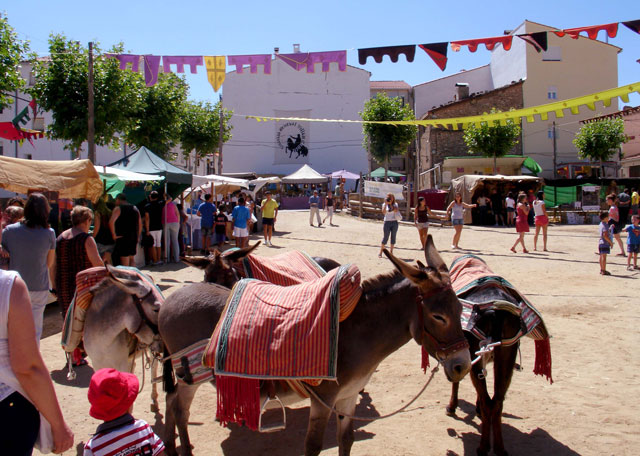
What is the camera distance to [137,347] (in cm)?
397

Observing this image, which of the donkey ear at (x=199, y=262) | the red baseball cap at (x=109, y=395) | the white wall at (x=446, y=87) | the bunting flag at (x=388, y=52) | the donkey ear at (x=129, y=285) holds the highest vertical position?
the white wall at (x=446, y=87)

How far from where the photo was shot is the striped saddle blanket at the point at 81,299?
3.82 m

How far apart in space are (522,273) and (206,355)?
1011 centimetres

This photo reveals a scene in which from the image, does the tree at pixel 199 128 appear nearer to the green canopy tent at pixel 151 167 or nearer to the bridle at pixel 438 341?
the green canopy tent at pixel 151 167

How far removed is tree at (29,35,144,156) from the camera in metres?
13.2

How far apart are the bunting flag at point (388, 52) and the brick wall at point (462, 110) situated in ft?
82.9

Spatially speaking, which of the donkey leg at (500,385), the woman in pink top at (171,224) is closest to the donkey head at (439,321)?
the donkey leg at (500,385)

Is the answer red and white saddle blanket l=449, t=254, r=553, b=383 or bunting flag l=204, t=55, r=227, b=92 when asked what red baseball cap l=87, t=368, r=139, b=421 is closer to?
red and white saddle blanket l=449, t=254, r=553, b=383

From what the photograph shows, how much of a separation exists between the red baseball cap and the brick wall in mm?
34611

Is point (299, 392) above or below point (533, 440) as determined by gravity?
above

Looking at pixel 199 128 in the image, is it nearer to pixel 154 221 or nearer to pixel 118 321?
pixel 154 221

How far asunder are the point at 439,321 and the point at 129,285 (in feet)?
7.56

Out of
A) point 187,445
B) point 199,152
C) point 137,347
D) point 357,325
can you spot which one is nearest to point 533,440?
point 357,325

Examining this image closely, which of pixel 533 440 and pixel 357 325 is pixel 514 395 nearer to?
pixel 533 440
